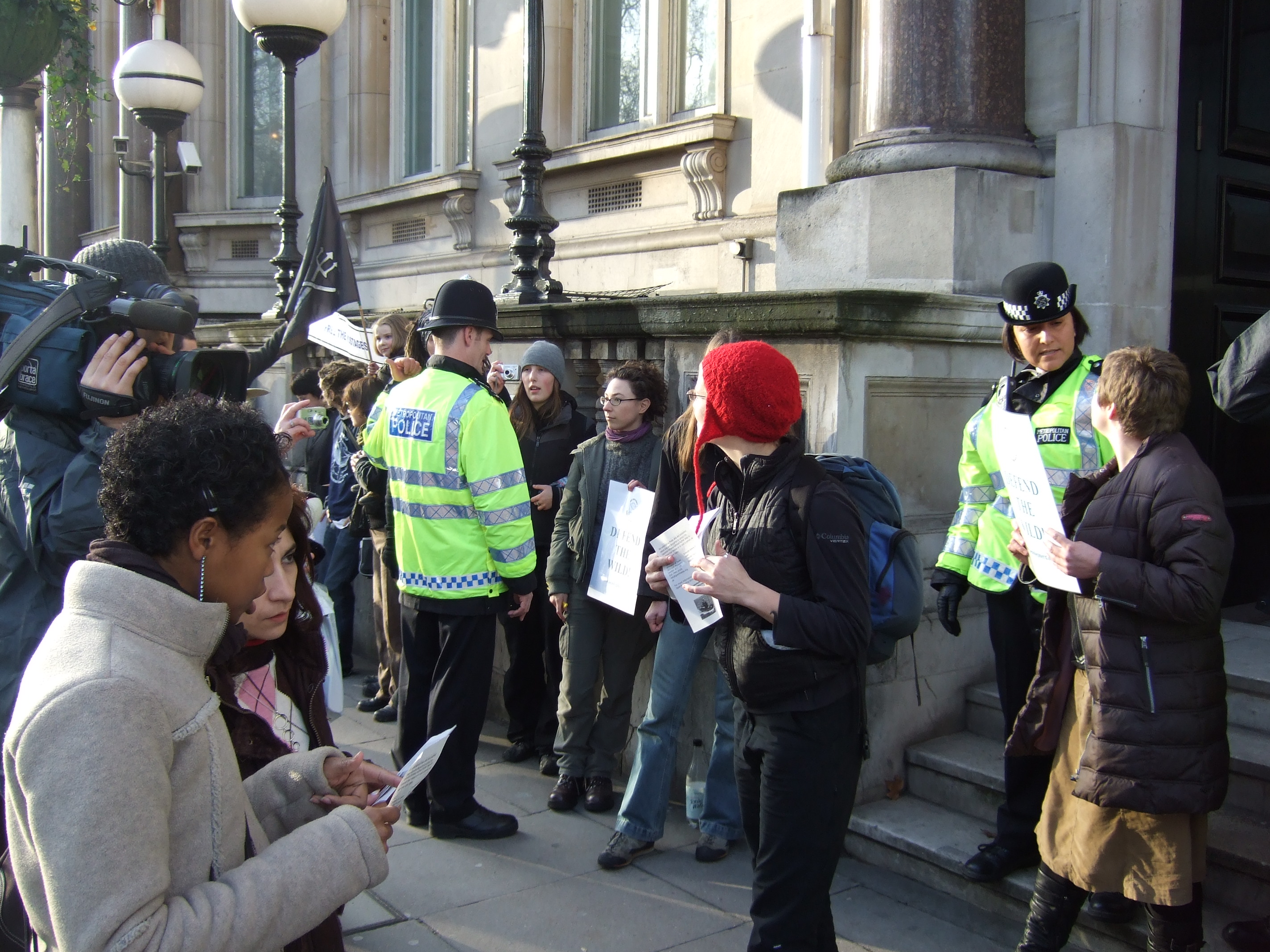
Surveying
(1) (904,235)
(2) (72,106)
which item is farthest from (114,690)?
(2) (72,106)

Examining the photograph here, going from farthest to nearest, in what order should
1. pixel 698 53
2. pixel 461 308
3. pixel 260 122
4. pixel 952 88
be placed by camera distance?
pixel 260 122 < pixel 698 53 < pixel 952 88 < pixel 461 308

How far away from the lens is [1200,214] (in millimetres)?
5586

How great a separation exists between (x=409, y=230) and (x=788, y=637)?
10.5 m

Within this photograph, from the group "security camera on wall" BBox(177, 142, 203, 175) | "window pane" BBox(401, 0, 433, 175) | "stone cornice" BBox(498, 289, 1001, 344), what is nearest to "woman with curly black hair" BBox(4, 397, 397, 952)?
"stone cornice" BBox(498, 289, 1001, 344)

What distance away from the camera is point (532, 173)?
7215 millimetres

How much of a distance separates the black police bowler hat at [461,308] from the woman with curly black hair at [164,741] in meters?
2.83

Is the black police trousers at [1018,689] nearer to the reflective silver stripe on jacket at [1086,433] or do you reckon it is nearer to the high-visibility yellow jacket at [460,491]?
the reflective silver stripe on jacket at [1086,433]

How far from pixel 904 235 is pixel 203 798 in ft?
15.1

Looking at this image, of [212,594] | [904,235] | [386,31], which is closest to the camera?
[212,594]

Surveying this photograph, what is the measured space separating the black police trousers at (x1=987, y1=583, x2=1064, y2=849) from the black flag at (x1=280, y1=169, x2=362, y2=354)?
522 centimetres

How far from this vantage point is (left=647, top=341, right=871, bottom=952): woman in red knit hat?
2945 millimetres

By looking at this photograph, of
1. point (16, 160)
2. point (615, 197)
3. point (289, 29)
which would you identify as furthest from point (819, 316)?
point (16, 160)

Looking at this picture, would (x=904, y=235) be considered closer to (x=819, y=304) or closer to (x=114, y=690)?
(x=819, y=304)

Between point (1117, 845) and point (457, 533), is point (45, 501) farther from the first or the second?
point (1117, 845)
